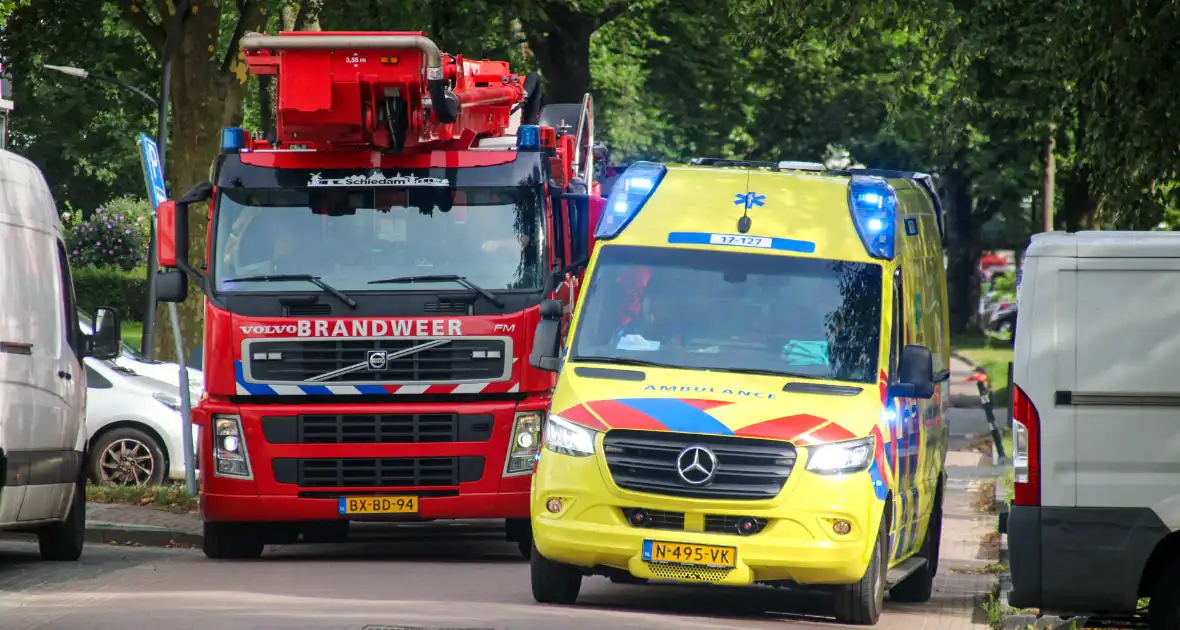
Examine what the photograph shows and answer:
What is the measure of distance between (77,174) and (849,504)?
56.9 metres

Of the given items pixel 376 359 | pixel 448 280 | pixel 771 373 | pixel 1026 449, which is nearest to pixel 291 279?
pixel 376 359

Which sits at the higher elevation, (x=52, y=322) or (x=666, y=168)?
(x=666, y=168)

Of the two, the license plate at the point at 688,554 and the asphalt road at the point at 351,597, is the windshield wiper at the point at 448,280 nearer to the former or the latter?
the asphalt road at the point at 351,597

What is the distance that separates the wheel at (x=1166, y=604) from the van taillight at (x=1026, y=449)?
2.30 feet

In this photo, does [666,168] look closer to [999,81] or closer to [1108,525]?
[1108,525]

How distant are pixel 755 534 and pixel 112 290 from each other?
50055 millimetres

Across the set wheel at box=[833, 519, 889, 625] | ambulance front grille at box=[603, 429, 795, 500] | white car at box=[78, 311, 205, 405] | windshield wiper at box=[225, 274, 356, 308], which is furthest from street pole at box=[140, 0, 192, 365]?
wheel at box=[833, 519, 889, 625]

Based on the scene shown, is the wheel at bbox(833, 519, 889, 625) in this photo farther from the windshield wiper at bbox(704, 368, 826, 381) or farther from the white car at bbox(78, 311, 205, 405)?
the white car at bbox(78, 311, 205, 405)

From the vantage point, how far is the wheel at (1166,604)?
9508mm

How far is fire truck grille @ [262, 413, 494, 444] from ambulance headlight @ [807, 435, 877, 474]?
12.1ft

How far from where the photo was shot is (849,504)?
10430mm

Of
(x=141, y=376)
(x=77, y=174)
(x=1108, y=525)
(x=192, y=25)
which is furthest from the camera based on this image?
(x=77, y=174)

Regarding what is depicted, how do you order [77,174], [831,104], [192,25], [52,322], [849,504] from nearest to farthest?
[849,504]
[52,322]
[192,25]
[831,104]
[77,174]

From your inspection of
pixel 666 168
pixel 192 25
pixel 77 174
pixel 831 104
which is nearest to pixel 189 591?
pixel 666 168
